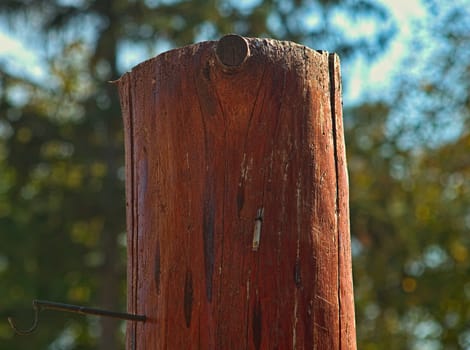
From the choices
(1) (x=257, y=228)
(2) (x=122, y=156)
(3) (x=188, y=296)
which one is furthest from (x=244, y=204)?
(2) (x=122, y=156)

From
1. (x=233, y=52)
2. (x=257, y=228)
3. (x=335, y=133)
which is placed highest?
(x=233, y=52)

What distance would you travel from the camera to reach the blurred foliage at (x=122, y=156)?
46.8ft

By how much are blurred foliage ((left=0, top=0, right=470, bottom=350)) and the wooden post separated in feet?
35.7

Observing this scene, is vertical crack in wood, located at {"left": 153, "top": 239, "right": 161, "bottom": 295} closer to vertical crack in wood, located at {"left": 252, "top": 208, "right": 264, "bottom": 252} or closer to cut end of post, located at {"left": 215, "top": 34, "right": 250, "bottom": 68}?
vertical crack in wood, located at {"left": 252, "top": 208, "right": 264, "bottom": 252}

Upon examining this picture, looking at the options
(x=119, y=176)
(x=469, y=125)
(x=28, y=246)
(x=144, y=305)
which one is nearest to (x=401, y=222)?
(x=469, y=125)

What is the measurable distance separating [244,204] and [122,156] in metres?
12.9

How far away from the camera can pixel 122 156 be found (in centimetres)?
1498

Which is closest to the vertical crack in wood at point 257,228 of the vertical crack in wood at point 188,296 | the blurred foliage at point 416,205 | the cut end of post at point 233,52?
the vertical crack in wood at point 188,296

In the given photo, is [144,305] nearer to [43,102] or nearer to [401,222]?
[401,222]

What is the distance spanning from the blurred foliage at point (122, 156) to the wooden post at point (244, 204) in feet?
35.7

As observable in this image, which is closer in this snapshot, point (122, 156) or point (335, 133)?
point (335, 133)

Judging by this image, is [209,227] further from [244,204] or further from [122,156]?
[122,156]

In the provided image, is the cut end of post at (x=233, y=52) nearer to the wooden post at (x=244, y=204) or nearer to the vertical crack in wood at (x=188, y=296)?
the wooden post at (x=244, y=204)

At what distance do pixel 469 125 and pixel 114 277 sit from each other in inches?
230
